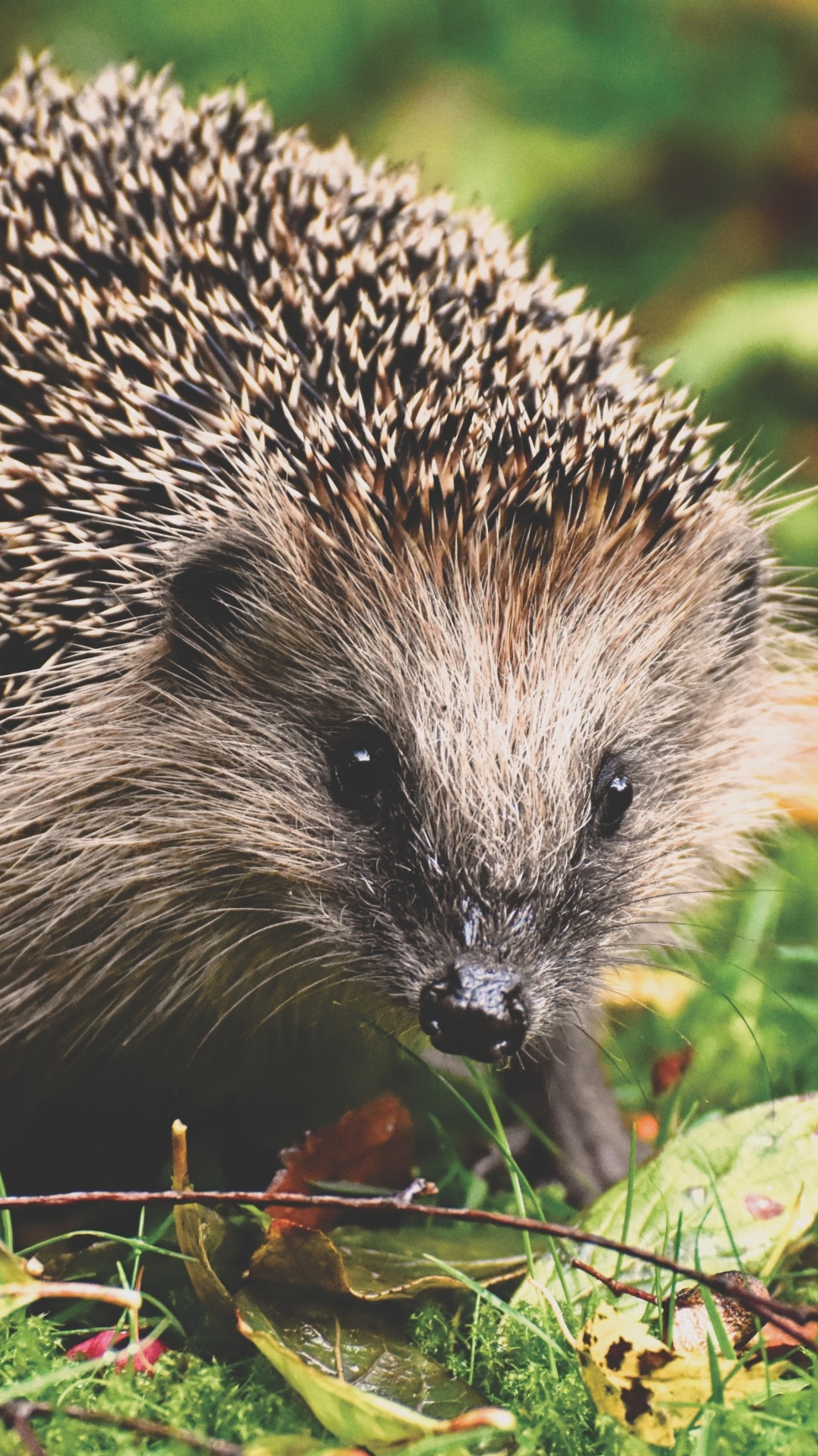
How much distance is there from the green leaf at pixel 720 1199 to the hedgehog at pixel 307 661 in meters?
0.24

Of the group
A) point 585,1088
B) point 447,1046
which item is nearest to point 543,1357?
point 447,1046

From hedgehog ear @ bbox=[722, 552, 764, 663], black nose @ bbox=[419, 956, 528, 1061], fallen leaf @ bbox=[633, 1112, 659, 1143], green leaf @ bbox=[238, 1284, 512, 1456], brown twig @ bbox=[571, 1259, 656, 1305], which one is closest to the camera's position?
green leaf @ bbox=[238, 1284, 512, 1456]

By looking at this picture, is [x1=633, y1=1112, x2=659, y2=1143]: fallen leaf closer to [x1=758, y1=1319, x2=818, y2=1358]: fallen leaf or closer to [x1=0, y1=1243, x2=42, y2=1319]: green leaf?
[x1=758, y1=1319, x2=818, y2=1358]: fallen leaf

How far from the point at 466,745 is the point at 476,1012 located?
0.36 metres

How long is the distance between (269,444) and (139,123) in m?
0.91

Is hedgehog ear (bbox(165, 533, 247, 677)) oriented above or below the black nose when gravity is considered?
above

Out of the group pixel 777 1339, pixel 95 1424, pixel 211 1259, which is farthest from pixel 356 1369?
pixel 777 1339

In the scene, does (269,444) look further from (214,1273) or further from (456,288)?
(214,1273)

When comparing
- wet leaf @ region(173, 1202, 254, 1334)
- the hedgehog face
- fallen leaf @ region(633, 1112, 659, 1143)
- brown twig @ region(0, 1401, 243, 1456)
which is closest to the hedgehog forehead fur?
the hedgehog face

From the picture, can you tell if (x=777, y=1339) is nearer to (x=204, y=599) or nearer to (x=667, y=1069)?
(x=667, y=1069)

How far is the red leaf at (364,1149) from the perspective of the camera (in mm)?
2051

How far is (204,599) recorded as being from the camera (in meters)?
2.05

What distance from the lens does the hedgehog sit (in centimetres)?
192

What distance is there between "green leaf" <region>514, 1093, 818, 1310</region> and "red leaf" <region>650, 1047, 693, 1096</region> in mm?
549
